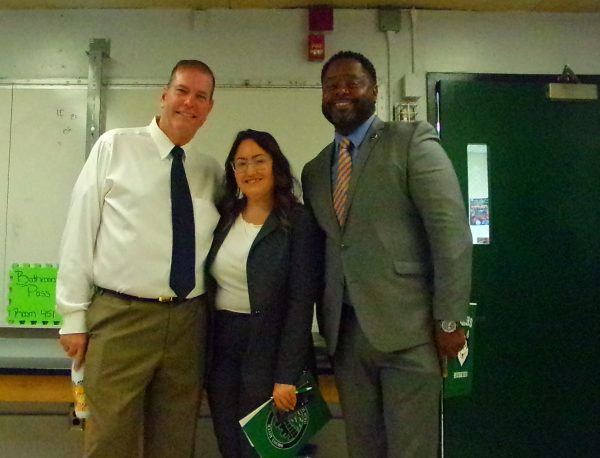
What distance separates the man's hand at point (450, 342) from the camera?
1328mm

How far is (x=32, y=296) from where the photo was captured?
2.18 metres

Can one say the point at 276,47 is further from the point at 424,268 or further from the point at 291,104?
the point at 424,268

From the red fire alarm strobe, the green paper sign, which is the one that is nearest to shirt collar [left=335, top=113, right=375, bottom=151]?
the red fire alarm strobe

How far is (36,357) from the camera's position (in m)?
2.05

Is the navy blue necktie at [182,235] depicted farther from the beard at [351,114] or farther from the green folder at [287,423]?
the beard at [351,114]

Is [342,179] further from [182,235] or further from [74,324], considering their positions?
[74,324]

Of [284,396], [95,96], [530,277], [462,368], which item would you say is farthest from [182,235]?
[530,277]

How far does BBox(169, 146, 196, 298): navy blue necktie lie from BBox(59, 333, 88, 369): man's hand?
322 millimetres

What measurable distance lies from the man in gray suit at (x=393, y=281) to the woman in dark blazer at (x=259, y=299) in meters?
0.10

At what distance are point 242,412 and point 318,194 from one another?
0.73 m

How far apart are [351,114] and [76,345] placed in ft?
3.72

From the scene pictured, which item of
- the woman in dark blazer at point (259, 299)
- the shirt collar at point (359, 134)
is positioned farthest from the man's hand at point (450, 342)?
the shirt collar at point (359, 134)

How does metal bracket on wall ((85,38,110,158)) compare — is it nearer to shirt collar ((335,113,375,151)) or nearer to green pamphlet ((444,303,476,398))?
shirt collar ((335,113,375,151))

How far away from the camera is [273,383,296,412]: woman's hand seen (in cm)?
137
